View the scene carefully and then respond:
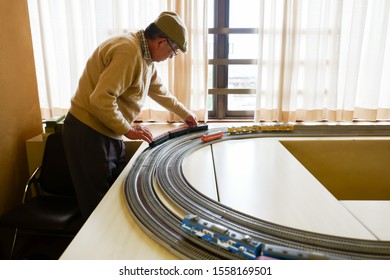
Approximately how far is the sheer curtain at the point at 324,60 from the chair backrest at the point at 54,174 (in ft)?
5.70

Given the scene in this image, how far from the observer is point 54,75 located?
292cm

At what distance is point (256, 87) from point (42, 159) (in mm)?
1907

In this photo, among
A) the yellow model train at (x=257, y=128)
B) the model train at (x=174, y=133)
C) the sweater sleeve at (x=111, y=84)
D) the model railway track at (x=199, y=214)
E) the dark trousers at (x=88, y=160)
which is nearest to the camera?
the model railway track at (x=199, y=214)

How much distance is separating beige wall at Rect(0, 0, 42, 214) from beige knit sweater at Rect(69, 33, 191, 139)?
2.44ft

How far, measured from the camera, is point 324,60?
2832mm

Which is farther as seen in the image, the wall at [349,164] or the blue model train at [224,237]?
the wall at [349,164]

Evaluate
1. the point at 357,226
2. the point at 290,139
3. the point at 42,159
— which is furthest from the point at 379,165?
the point at 42,159

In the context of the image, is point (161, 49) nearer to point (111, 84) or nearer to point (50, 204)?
point (111, 84)

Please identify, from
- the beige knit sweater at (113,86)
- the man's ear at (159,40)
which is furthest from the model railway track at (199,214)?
the man's ear at (159,40)

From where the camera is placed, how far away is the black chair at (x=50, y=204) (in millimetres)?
1922

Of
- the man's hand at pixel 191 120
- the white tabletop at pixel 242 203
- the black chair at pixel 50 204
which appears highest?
the man's hand at pixel 191 120

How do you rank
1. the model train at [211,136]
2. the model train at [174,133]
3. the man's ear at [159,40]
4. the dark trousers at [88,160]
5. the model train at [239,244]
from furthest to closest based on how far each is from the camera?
the model train at [211,136], the model train at [174,133], the dark trousers at [88,160], the man's ear at [159,40], the model train at [239,244]

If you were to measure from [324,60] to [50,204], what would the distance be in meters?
2.52

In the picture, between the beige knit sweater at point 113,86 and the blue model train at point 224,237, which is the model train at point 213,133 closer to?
the beige knit sweater at point 113,86
